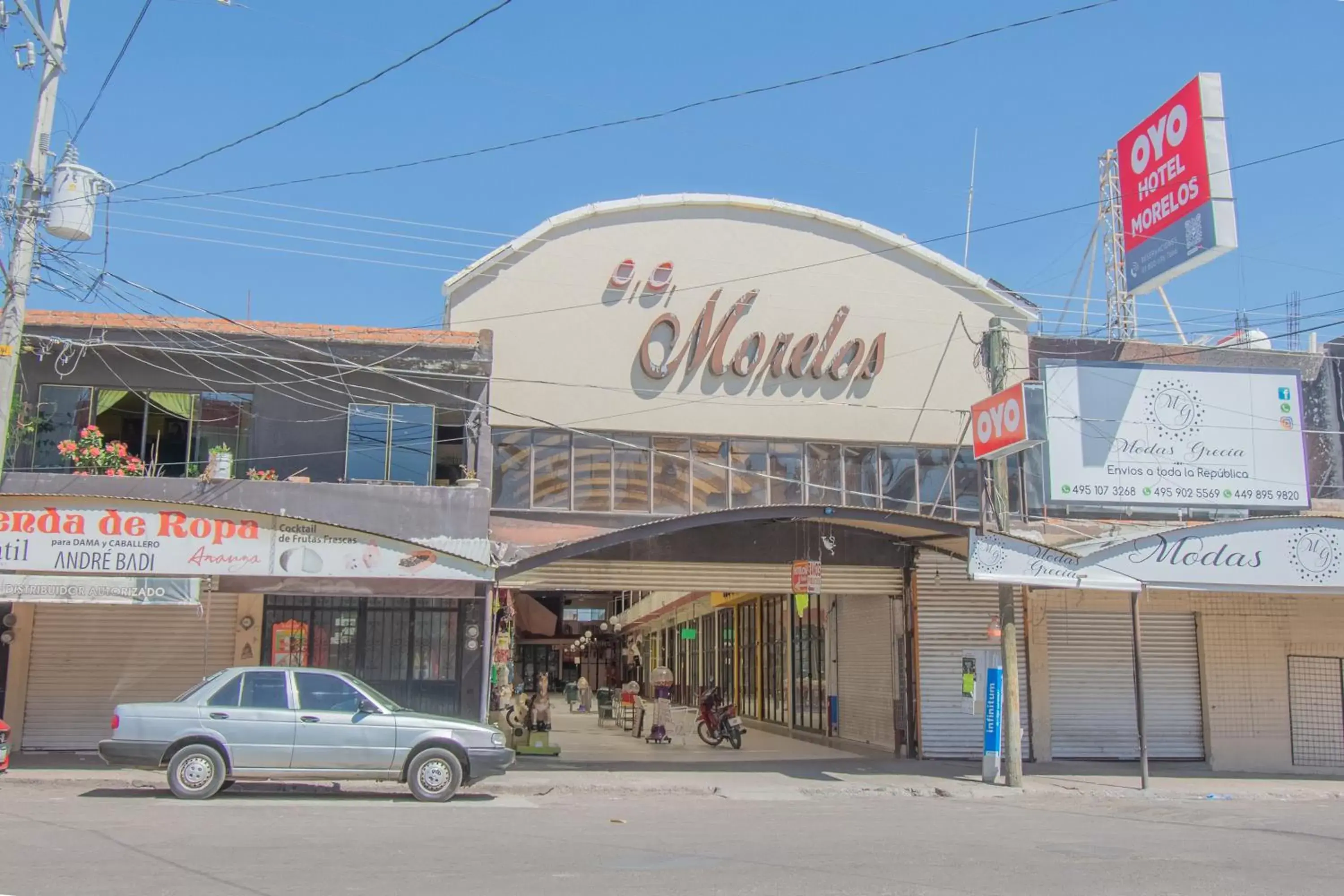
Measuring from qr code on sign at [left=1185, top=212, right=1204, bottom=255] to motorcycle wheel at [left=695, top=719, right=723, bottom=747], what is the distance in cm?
1305

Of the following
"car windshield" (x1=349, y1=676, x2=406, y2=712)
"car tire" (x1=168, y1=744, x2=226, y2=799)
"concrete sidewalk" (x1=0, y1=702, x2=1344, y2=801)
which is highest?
"car windshield" (x1=349, y1=676, x2=406, y2=712)

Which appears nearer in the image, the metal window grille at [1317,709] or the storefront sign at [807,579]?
A: the storefront sign at [807,579]

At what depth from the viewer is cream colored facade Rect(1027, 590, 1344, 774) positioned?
847 inches

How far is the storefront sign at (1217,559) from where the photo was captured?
59.1ft

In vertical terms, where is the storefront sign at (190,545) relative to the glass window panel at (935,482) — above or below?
below

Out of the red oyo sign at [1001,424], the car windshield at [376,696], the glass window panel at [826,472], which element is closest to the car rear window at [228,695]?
the car windshield at [376,696]

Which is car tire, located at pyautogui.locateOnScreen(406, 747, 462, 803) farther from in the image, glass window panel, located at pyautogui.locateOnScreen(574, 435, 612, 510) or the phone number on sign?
the phone number on sign

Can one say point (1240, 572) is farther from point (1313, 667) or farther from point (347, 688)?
point (347, 688)

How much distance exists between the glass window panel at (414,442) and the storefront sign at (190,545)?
10.7 ft

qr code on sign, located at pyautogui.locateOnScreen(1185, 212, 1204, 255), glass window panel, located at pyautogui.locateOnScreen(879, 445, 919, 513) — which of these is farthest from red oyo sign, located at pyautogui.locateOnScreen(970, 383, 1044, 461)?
qr code on sign, located at pyautogui.locateOnScreen(1185, 212, 1204, 255)

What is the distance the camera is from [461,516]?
18688 mm

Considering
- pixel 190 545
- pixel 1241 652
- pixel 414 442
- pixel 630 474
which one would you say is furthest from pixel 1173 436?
pixel 190 545

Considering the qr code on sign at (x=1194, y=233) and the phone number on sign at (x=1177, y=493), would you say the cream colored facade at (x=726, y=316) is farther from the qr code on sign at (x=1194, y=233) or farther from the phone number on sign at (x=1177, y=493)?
the qr code on sign at (x=1194, y=233)

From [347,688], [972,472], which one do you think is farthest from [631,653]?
[347,688]
